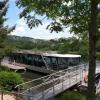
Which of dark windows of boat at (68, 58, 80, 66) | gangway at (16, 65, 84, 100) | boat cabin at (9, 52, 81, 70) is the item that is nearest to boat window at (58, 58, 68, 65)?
boat cabin at (9, 52, 81, 70)

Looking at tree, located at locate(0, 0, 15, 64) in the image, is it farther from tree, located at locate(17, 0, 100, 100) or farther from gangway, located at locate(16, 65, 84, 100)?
tree, located at locate(17, 0, 100, 100)

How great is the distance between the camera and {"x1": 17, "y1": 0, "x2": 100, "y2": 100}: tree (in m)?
8.26

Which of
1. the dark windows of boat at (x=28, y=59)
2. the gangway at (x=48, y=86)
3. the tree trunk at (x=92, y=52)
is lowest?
the gangway at (x=48, y=86)

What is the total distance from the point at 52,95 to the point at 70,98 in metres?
5.25

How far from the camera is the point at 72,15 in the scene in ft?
29.1

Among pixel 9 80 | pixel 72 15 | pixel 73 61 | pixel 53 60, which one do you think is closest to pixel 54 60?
pixel 53 60

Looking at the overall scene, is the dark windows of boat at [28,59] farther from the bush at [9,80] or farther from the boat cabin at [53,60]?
the bush at [9,80]

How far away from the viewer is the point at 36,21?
9.00m

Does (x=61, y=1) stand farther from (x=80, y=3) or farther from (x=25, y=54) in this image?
(x=25, y=54)

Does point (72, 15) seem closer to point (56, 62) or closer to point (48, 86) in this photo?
point (48, 86)

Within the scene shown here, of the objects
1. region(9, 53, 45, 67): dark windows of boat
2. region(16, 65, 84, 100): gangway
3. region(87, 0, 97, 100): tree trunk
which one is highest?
region(87, 0, 97, 100): tree trunk

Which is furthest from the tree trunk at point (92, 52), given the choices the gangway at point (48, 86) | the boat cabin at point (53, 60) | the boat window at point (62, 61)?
the boat window at point (62, 61)

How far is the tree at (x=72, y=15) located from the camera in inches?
325

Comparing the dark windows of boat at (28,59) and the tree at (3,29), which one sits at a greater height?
the tree at (3,29)
